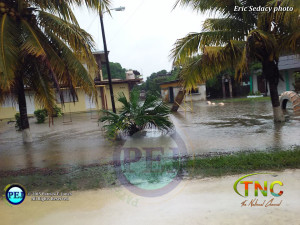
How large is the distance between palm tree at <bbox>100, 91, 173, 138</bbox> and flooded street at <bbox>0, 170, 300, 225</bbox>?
4.61 meters

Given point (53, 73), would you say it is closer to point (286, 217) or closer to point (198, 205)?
point (198, 205)

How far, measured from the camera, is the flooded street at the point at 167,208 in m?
3.28

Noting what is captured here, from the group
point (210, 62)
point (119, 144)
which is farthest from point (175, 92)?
point (119, 144)

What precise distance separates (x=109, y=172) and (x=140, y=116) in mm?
3796

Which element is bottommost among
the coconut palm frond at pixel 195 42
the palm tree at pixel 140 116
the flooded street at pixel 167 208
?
the flooded street at pixel 167 208

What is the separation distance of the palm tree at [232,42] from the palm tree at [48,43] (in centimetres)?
306

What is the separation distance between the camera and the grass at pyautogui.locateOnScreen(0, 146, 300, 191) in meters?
4.77

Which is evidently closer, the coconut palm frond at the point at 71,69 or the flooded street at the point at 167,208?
the flooded street at the point at 167,208

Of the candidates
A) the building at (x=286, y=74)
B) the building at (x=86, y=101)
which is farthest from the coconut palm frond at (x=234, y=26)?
the building at (x=286, y=74)

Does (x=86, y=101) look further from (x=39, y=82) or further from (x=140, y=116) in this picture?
(x=140, y=116)

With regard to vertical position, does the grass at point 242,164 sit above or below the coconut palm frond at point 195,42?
below

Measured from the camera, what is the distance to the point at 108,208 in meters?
3.75

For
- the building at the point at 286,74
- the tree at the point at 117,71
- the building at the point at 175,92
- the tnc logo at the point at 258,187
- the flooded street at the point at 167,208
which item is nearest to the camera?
the flooded street at the point at 167,208

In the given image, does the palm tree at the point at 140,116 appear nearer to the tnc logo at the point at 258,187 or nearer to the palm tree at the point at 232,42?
the palm tree at the point at 232,42
